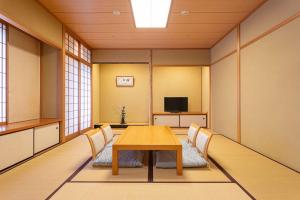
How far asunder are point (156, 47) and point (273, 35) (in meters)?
4.06

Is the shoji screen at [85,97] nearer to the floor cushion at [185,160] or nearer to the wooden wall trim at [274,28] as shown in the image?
the floor cushion at [185,160]

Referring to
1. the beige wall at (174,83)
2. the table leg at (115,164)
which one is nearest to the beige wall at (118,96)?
the beige wall at (174,83)

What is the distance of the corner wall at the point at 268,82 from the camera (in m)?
2.96

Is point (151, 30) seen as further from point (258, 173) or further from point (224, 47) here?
point (258, 173)

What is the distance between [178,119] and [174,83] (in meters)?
1.52

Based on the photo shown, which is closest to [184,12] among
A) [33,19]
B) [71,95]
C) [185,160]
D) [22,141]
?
[33,19]

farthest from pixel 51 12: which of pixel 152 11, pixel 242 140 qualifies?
pixel 242 140

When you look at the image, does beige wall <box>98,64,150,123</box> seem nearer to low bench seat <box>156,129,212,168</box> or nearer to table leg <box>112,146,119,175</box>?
low bench seat <box>156,129,212,168</box>

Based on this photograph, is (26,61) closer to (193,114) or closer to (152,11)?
(152,11)

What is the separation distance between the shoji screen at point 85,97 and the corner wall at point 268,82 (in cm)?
414

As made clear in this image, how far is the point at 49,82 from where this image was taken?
4883 mm

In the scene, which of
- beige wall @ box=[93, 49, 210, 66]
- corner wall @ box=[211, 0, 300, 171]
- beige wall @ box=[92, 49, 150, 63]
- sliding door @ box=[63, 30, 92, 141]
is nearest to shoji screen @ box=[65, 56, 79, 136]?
sliding door @ box=[63, 30, 92, 141]

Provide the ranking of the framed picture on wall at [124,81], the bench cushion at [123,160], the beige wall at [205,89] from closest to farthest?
1. the bench cushion at [123,160]
2. the beige wall at [205,89]
3. the framed picture on wall at [124,81]

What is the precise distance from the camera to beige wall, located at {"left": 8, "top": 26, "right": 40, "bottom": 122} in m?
4.03
